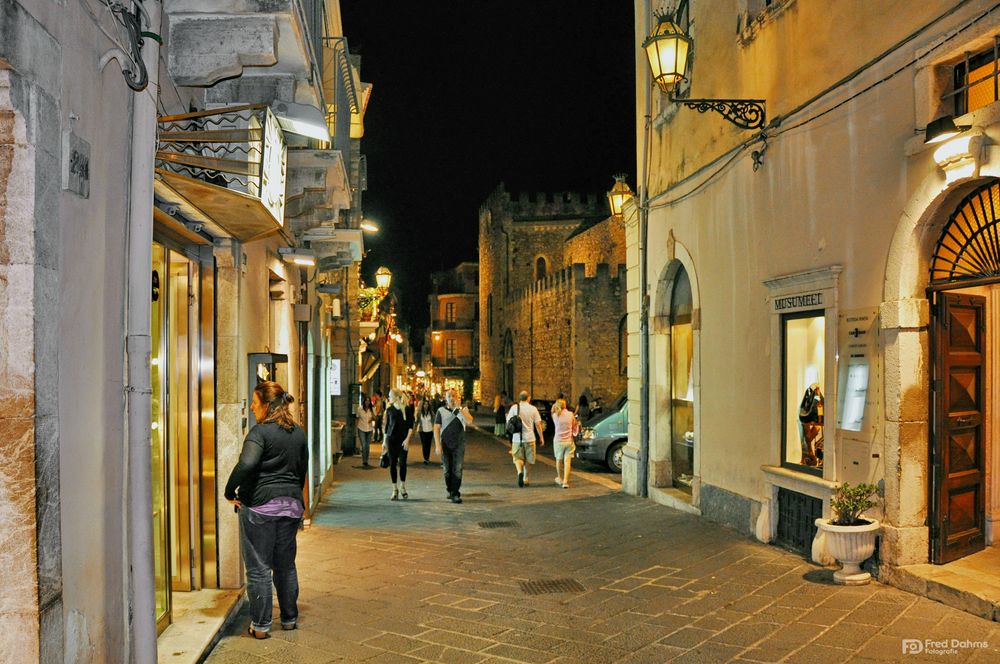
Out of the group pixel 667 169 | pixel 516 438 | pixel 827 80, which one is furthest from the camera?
pixel 516 438

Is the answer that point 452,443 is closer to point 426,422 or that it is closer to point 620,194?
point 426,422

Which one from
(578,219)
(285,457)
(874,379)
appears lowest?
(285,457)

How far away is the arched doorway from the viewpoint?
46000 mm

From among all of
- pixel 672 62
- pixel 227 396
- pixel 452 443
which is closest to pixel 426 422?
pixel 452 443

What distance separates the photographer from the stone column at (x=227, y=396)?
644 cm

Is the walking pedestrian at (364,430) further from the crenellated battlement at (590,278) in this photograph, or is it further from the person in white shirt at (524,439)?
the crenellated battlement at (590,278)

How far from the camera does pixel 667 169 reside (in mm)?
11984

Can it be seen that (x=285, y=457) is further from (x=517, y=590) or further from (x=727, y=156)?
(x=727, y=156)

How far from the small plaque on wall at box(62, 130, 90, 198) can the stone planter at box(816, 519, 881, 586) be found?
223 inches

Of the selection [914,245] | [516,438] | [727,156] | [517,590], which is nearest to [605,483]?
[516,438]

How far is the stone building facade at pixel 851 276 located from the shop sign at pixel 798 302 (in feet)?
0.06

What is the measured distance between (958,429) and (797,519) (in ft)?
6.13

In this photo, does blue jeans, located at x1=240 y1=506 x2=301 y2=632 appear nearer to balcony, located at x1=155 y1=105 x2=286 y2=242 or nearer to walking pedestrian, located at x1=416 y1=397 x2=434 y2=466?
balcony, located at x1=155 y1=105 x2=286 y2=242

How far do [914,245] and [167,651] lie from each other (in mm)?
5886
